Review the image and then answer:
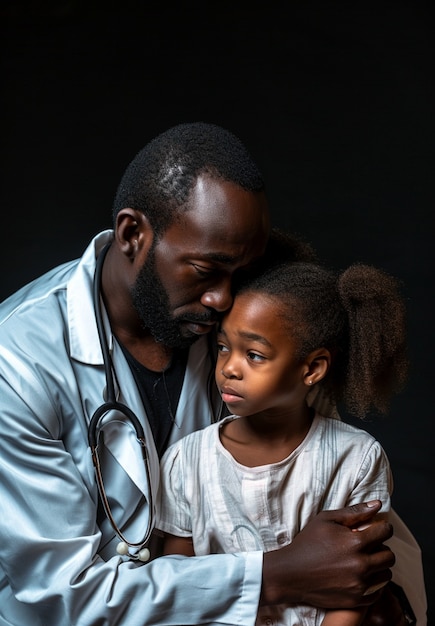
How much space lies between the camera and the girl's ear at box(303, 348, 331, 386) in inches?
92.3

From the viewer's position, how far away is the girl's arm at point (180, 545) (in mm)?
2455

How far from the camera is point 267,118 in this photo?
381 centimetres

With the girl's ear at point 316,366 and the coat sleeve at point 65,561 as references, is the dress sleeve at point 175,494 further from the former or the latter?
the girl's ear at point 316,366

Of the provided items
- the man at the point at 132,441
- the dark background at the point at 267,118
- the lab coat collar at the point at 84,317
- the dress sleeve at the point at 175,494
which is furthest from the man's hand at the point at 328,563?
the dark background at the point at 267,118

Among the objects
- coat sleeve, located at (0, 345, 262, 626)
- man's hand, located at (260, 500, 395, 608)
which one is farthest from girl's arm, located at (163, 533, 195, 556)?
man's hand, located at (260, 500, 395, 608)

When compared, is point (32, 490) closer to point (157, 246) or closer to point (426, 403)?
point (157, 246)

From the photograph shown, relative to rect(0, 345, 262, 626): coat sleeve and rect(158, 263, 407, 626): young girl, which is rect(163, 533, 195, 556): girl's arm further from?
rect(0, 345, 262, 626): coat sleeve

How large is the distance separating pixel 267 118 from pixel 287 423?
1676 mm

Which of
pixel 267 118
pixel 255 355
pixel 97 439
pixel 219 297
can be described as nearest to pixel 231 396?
pixel 255 355

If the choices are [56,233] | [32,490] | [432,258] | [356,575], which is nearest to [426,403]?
[432,258]

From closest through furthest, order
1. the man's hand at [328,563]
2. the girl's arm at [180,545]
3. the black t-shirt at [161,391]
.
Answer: the man's hand at [328,563] < the girl's arm at [180,545] < the black t-shirt at [161,391]

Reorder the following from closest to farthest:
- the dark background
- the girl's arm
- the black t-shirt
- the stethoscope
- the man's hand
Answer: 1. the man's hand
2. the stethoscope
3. the girl's arm
4. the black t-shirt
5. the dark background

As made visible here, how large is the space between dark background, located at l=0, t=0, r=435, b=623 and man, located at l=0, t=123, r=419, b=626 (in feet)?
4.15

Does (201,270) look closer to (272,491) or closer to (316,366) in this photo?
(316,366)
